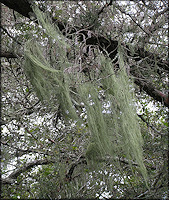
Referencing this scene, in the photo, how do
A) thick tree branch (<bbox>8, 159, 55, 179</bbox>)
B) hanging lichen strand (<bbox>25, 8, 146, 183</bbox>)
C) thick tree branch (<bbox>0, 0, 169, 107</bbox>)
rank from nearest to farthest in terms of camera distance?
hanging lichen strand (<bbox>25, 8, 146, 183</bbox>) → thick tree branch (<bbox>0, 0, 169, 107</bbox>) → thick tree branch (<bbox>8, 159, 55, 179</bbox>)

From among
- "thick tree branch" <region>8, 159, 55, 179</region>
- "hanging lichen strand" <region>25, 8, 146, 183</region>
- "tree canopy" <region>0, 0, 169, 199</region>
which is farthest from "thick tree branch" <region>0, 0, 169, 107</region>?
"thick tree branch" <region>8, 159, 55, 179</region>

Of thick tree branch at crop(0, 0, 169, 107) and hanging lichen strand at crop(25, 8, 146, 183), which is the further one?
thick tree branch at crop(0, 0, 169, 107)

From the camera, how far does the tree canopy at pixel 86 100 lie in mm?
1687

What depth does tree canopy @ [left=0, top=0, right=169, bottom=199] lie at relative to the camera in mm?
1687

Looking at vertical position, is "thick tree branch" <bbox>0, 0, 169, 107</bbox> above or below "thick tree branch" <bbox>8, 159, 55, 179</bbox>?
above

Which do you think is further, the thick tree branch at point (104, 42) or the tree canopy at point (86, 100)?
the thick tree branch at point (104, 42)

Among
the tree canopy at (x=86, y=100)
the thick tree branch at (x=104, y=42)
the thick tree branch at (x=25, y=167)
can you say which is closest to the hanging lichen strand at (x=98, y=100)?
the tree canopy at (x=86, y=100)

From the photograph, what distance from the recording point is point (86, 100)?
1.66 m

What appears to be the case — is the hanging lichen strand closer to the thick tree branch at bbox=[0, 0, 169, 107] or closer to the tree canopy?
the tree canopy

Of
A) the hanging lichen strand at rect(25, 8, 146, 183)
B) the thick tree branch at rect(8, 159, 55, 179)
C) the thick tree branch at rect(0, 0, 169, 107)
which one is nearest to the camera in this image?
the hanging lichen strand at rect(25, 8, 146, 183)

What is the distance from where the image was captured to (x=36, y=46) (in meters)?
1.78

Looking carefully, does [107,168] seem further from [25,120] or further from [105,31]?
[105,31]

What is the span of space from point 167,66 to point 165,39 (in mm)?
385

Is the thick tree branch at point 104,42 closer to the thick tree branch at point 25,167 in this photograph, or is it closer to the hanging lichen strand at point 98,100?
the hanging lichen strand at point 98,100
